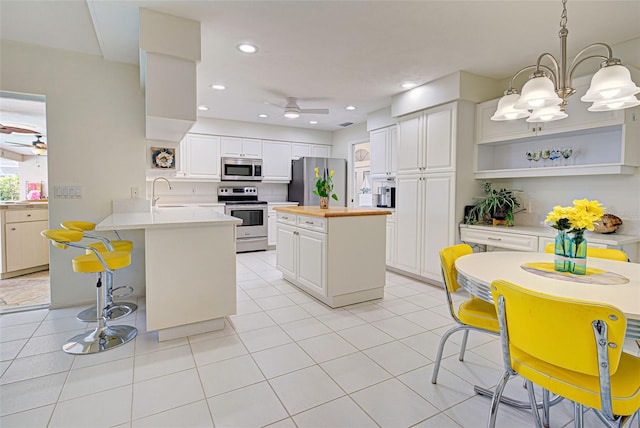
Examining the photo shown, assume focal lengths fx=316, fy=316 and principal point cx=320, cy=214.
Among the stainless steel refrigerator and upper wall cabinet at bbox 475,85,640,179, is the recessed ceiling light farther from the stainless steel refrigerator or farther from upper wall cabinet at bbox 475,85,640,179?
the stainless steel refrigerator

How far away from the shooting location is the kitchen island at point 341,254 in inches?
121

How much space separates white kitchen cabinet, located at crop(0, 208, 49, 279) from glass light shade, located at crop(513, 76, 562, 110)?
556 cm

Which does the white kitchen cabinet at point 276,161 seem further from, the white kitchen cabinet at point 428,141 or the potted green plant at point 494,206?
the potted green plant at point 494,206

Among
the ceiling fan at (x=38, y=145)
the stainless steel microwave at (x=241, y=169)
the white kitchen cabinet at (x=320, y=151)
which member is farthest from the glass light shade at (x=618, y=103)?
the ceiling fan at (x=38, y=145)

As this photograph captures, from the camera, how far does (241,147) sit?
→ 5969 millimetres

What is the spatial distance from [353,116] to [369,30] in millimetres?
2952

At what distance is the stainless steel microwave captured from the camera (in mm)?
5828

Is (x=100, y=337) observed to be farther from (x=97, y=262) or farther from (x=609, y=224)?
(x=609, y=224)

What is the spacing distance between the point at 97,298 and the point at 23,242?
9.45 ft

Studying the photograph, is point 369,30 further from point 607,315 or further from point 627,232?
point 627,232

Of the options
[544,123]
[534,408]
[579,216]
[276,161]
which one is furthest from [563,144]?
[276,161]

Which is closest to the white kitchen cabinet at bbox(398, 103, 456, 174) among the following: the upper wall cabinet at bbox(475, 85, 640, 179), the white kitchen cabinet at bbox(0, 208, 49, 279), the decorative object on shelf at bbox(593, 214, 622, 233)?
the upper wall cabinet at bbox(475, 85, 640, 179)

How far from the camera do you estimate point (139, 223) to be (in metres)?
2.20

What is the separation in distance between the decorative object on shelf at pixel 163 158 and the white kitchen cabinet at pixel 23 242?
2.26 m
